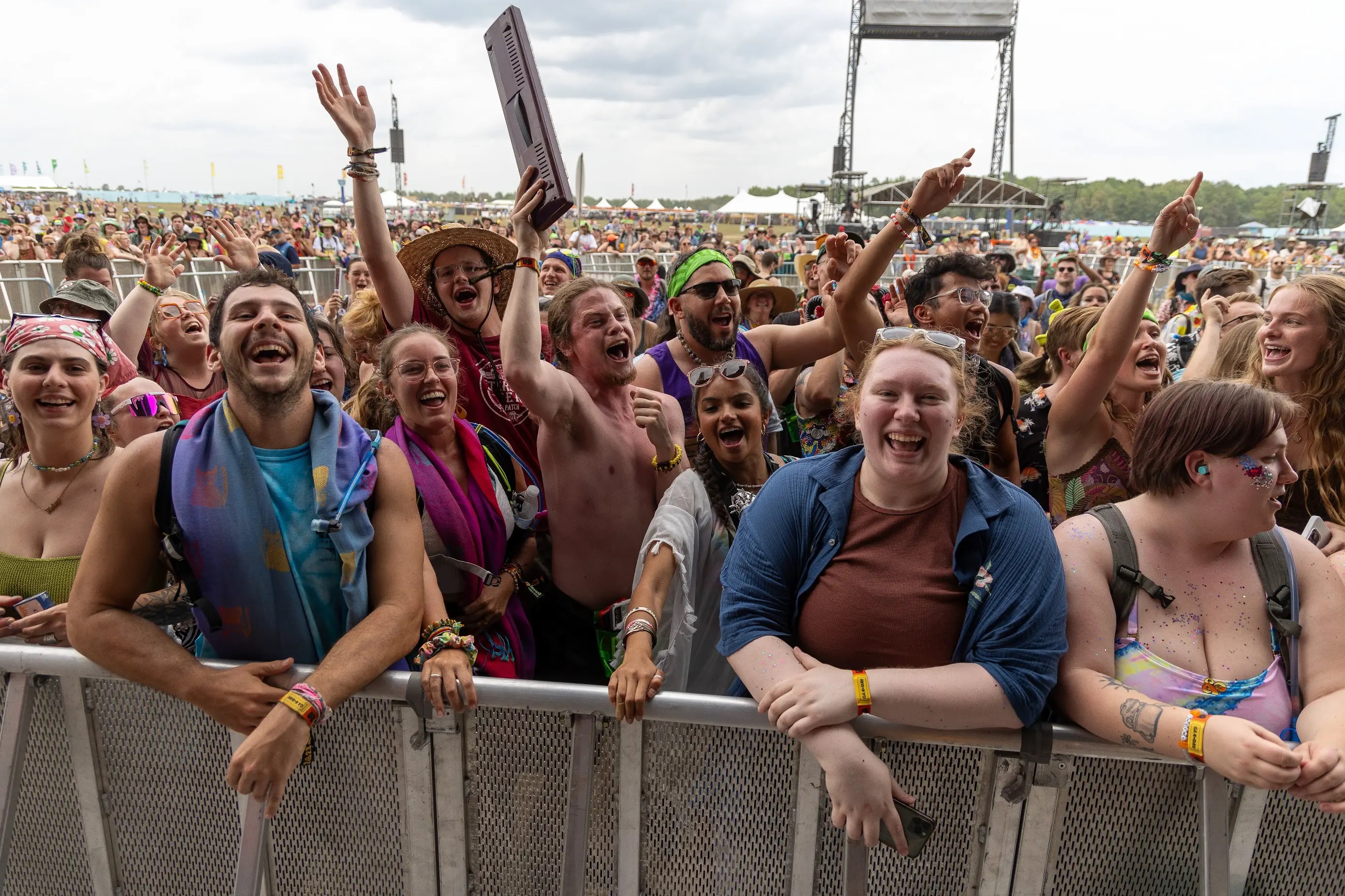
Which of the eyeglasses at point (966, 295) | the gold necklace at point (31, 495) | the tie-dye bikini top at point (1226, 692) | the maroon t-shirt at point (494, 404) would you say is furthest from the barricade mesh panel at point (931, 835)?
the gold necklace at point (31, 495)

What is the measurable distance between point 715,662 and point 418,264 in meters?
2.29

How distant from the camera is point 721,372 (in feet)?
8.34

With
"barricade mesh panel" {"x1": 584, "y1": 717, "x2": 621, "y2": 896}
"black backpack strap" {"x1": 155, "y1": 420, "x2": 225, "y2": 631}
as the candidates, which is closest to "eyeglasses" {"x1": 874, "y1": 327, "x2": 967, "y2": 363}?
"barricade mesh panel" {"x1": 584, "y1": 717, "x2": 621, "y2": 896}

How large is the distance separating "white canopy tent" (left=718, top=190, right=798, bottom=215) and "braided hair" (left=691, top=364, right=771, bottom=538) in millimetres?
39192

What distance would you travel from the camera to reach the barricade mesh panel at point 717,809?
1.82 m

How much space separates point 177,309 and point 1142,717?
427 cm

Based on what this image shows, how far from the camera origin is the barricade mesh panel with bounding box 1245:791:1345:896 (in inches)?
67.6

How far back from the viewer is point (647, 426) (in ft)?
8.32

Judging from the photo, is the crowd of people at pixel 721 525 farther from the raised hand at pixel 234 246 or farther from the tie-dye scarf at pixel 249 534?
the raised hand at pixel 234 246

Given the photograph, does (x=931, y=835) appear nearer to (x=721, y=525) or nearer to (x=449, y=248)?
(x=721, y=525)

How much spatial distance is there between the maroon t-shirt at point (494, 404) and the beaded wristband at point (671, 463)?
0.58m

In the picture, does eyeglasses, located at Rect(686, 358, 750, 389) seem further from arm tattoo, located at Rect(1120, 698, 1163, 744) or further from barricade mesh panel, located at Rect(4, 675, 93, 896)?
barricade mesh panel, located at Rect(4, 675, 93, 896)

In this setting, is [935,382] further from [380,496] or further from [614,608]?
[380,496]

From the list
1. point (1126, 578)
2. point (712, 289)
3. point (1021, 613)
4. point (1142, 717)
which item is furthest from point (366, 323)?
point (1142, 717)
